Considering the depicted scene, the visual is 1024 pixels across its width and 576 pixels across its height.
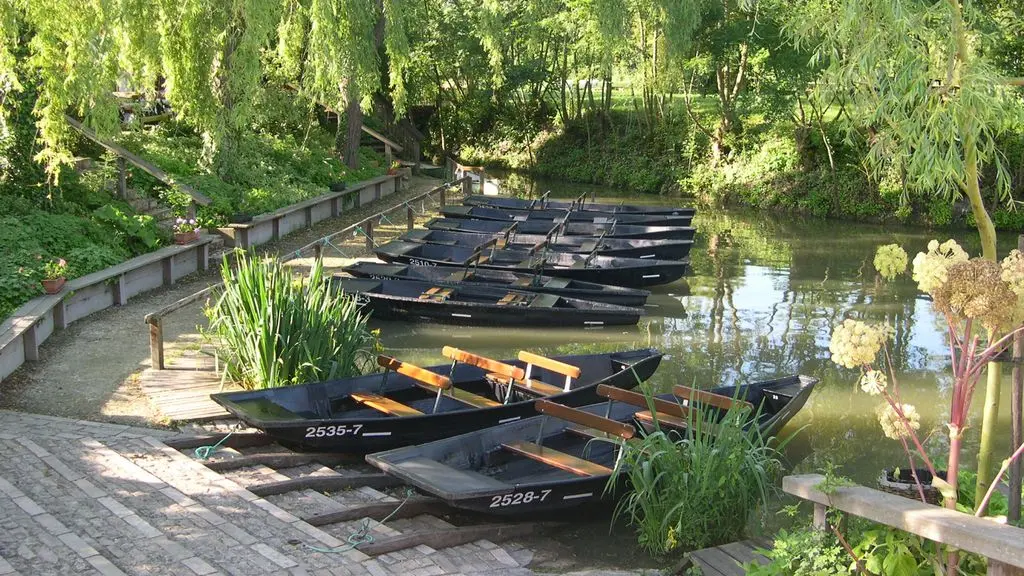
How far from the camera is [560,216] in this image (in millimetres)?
18609

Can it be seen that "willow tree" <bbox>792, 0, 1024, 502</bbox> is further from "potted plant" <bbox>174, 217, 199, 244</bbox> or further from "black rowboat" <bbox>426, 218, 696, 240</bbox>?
"black rowboat" <bbox>426, 218, 696, 240</bbox>

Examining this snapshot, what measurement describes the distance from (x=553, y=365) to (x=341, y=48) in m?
12.7

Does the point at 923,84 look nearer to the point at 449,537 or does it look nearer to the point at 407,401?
the point at 449,537

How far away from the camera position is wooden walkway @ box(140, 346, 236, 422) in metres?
8.26

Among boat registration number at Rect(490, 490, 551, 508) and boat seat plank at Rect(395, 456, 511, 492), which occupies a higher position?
boat seat plank at Rect(395, 456, 511, 492)

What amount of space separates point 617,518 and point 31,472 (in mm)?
3977

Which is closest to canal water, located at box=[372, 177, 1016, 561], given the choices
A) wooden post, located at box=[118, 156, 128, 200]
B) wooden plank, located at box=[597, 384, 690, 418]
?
Result: wooden plank, located at box=[597, 384, 690, 418]

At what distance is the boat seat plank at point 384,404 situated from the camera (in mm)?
8055

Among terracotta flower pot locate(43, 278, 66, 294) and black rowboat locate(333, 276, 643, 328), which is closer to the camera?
terracotta flower pot locate(43, 278, 66, 294)

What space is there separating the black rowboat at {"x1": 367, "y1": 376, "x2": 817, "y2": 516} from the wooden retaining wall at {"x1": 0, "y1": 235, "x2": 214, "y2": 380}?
15.0 feet

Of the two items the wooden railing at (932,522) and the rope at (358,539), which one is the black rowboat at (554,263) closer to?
the rope at (358,539)

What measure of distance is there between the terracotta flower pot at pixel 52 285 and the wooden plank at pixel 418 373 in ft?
14.8

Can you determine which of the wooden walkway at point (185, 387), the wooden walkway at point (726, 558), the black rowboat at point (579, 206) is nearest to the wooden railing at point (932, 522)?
the wooden walkway at point (726, 558)

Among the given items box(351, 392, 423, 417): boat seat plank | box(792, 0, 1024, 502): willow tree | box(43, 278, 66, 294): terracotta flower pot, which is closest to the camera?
box(792, 0, 1024, 502): willow tree
